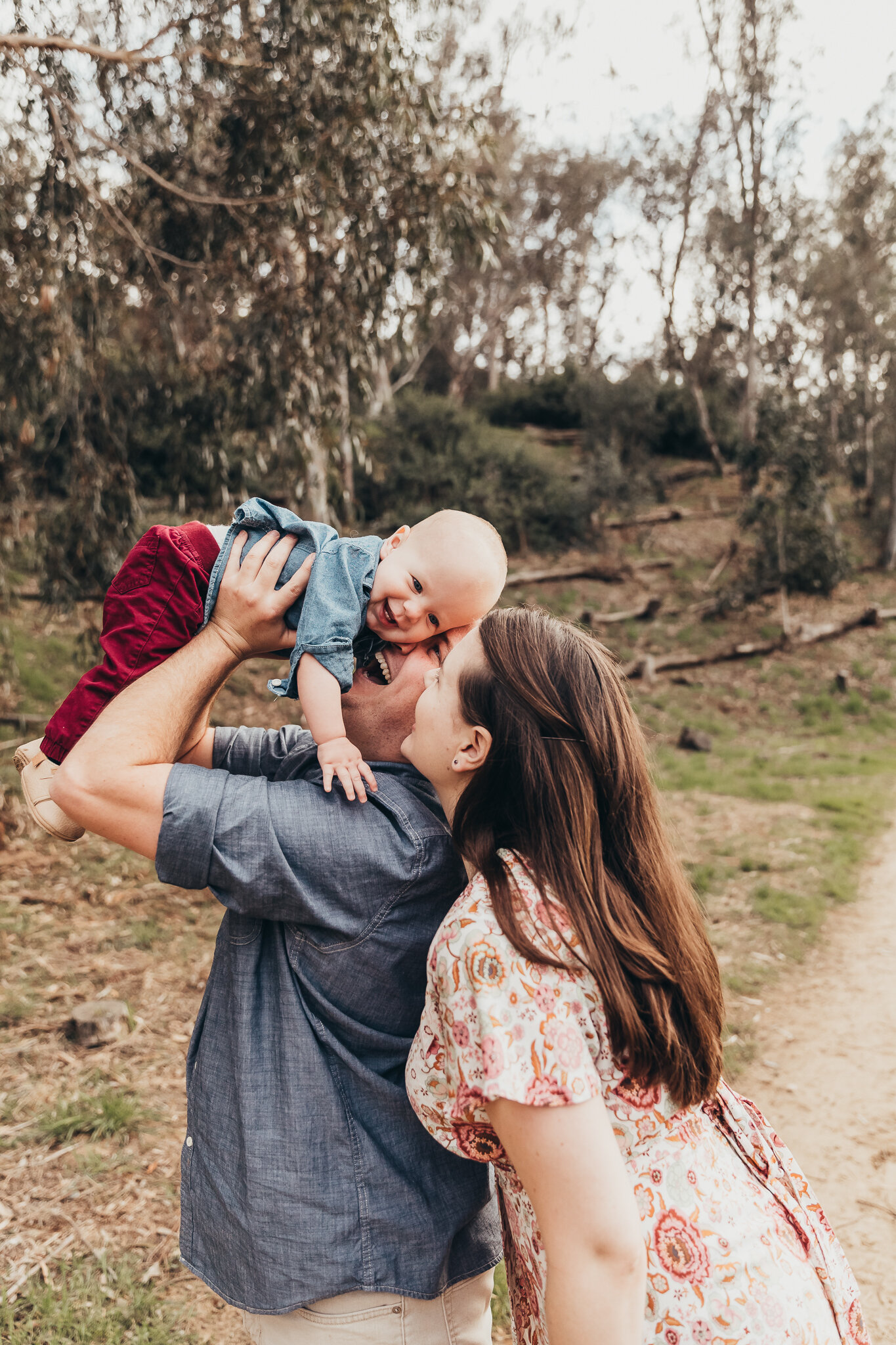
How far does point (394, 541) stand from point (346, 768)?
0.96m

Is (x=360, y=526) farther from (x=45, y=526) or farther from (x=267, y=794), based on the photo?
(x=267, y=794)

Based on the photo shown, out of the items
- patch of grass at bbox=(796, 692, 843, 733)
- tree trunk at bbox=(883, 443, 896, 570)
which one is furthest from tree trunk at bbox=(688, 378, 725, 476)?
patch of grass at bbox=(796, 692, 843, 733)

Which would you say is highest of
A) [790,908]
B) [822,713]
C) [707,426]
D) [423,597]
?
[707,426]

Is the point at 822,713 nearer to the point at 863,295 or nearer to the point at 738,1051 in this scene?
the point at 738,1051

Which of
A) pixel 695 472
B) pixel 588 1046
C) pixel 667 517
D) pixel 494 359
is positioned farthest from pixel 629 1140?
pixel 494 359

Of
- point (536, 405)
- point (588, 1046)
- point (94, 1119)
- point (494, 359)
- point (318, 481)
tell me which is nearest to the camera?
point (588, 1046)

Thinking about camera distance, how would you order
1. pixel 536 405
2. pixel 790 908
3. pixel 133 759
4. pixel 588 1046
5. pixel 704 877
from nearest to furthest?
pixel 588 1046
pixel 133 759
pixel 790 908
pixel 704 877
pixel 536 405

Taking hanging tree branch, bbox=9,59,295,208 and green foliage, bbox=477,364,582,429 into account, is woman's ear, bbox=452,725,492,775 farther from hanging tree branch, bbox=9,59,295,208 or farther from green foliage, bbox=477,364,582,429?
green foliage, bbox=477,364,582,429

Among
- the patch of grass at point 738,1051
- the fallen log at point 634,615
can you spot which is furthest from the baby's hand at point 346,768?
the fallen log at point 634,615

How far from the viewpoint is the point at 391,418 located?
16266 millimetres

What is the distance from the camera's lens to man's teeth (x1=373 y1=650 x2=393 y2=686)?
2006 mm

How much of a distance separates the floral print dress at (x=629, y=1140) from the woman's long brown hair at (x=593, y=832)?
0.13 ft

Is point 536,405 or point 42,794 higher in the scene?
point 536,405

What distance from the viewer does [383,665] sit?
206 cm
